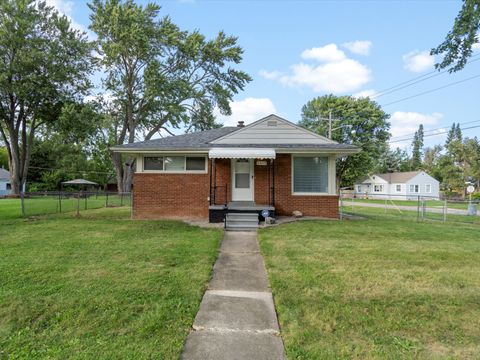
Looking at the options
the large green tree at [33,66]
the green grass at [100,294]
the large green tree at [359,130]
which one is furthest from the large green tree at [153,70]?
the green grass at [100,294]

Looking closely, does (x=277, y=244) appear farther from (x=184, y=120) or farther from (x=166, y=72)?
(x=166, y=72)

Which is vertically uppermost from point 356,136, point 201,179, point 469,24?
point 356,136

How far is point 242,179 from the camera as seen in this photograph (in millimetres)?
10867

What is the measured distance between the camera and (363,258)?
18.3 ft

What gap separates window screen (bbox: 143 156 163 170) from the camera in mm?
10797

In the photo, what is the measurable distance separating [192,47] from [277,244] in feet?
86.8

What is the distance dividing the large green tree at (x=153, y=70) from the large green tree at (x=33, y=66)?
2.85 metres

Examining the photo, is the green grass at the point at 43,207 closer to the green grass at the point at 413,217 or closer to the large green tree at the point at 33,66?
the large green tree at the point at 33,66

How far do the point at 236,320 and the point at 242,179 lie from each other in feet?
25.6

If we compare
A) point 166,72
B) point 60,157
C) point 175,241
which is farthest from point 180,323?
point 60,157

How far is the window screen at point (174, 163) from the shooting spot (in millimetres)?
10781

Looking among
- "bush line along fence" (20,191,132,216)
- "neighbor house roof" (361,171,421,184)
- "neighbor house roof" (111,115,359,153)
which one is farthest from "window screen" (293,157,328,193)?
"neighbor house roof" (361,171,421,184)

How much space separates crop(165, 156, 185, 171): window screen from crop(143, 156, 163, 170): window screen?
0.79 ft

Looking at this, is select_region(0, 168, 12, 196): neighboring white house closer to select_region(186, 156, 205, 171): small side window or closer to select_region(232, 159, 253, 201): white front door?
select_region(186, 156, 205, 171): small side window
